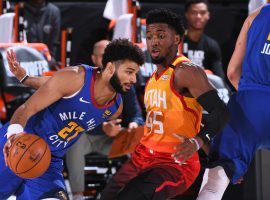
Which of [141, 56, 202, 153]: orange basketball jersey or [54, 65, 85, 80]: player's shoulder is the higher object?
[54, 65, 85, 80]: player's shoulder

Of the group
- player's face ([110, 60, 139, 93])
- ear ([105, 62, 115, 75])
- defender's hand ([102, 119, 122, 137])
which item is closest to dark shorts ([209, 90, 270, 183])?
player's face ([110, 60, 139, 93])

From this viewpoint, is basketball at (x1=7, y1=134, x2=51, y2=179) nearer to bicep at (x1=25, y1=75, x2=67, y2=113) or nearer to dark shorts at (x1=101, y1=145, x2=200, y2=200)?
bicep at (x1=25, y1=75, x2=67, y2=113)

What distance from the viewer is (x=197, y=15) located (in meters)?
7.98

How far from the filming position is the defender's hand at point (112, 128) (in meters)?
6.60

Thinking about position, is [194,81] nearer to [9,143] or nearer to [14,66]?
[9,143]

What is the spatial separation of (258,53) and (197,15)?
3443 mm

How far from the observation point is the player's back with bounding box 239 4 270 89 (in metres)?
4.57

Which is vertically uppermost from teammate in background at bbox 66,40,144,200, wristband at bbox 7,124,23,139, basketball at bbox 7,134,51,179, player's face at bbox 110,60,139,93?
player's face at bbox 110,60,139,93

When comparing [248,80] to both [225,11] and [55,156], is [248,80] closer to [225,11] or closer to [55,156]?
[55,156]

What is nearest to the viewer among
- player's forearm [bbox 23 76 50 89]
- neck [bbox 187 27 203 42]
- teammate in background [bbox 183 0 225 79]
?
player's forearm [bbox 23 76 50 89]

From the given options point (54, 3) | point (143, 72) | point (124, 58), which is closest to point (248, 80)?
point (124, 58)

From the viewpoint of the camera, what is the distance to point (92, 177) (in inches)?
275

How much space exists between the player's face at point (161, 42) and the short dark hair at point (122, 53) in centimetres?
9

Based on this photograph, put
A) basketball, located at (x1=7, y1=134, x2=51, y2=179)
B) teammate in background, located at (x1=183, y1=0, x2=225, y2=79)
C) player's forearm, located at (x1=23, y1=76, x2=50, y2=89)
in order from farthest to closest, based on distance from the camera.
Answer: teammate in background, located at (x1=183, y1=0, x2=225, y2=79)
player's forearm, located at (x1=23, y1=76, x2=50, y2=89)
basketball, located at (x1=7, y1=134, x2=51, y2=179)
